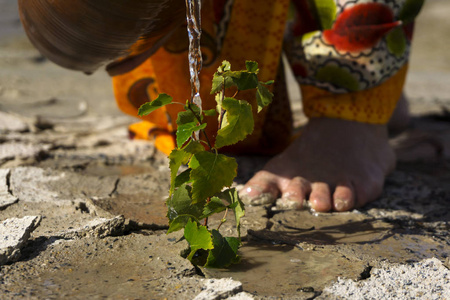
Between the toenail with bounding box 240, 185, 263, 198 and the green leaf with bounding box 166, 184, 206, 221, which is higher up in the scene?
the green leaf with bounding box 166, 184, 206, 221

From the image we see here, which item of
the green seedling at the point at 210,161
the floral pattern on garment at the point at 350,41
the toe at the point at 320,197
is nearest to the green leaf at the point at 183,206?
the green seedling at the point at 210,161

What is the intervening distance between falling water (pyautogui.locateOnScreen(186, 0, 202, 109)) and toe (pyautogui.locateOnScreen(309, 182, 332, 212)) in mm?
534

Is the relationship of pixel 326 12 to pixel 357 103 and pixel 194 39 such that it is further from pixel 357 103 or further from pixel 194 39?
pixel 194 39

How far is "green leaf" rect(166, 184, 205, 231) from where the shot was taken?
116 cm

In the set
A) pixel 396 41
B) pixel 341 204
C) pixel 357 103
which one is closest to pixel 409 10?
pixel 396 41

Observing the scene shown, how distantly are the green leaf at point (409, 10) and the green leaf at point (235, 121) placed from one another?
3.13 ft

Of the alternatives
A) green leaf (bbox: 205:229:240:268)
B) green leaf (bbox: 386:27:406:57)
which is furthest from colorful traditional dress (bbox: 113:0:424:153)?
green leaf (bbox: 205:229:240:268)

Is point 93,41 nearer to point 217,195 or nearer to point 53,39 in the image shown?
point 53,39

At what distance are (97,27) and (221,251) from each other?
24.7 inches

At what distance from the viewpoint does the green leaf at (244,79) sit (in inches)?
44.6

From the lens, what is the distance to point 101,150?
240 cm

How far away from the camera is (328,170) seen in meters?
1.79

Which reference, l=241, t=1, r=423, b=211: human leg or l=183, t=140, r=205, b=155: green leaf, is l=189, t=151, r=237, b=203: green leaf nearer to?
l=183, t=140, r=205, b=155: green leaf

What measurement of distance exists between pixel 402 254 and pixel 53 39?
1068 mm
